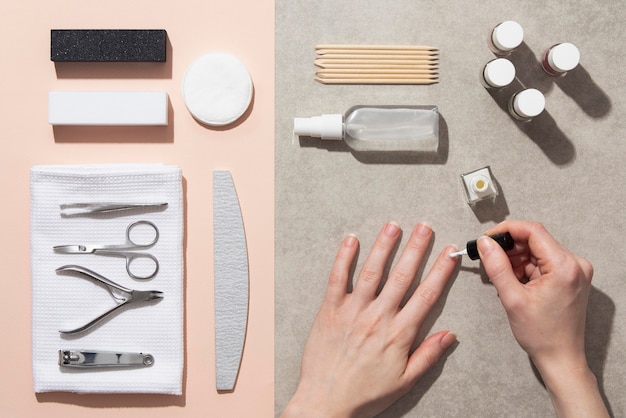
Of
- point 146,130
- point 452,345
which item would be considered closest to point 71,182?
point 146,130

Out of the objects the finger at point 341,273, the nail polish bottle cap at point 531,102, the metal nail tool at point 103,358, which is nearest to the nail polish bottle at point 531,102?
the nail polish bottle cap at point 531,102

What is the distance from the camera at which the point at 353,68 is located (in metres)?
0.92

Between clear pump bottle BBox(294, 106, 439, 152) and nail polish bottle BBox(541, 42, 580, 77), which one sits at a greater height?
nail polish bottle BBox(541, 42, 580, 77)

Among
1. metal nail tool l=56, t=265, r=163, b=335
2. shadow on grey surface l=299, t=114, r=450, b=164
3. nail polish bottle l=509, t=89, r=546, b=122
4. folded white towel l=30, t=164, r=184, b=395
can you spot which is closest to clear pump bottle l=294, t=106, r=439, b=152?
shadow on grey surface l=299, t=114, r=450, b=164

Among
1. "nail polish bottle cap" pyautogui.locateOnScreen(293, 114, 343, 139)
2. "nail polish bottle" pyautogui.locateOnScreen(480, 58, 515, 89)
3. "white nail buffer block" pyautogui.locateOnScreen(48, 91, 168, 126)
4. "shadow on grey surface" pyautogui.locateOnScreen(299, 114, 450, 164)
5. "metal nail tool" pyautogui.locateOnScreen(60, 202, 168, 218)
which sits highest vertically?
"nail polish bottle" pyautogui.locateOnScreen(480, 58, 515, 89)

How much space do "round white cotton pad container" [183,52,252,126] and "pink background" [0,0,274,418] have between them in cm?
2

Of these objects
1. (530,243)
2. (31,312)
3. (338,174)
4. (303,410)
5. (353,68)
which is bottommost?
(303,410)

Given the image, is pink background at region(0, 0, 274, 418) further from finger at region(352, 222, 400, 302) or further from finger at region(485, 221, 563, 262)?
finger at region(485, 221, 563, 262)

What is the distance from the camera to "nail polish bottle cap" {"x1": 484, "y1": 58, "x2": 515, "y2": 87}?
33.9 inches

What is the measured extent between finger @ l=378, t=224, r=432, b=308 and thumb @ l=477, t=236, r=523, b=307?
0.31 ft

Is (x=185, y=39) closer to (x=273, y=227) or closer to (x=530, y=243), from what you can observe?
(x=273, y=227)

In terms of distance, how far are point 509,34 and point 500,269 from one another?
0.36 m

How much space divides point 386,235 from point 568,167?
12.6 inches

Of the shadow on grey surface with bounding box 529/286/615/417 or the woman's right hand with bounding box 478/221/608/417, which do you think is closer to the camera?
the woman's right hand with bounding box 478/221/608/417
